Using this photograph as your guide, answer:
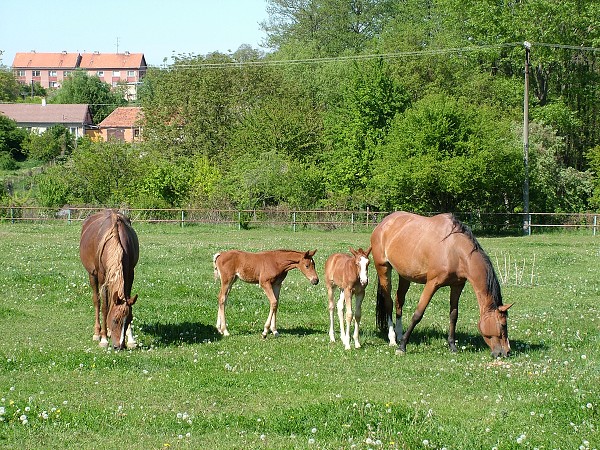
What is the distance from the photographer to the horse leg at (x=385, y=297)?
14.7 metres

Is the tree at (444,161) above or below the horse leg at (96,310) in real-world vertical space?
above

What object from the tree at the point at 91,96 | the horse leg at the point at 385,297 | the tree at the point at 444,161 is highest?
the tree at the point at 91,96

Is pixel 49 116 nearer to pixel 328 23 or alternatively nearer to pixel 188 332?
pixel 328 23

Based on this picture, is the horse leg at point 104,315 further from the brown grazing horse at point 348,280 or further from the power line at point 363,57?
the power line at point 363,57

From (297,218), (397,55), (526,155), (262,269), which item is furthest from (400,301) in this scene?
(397,55)

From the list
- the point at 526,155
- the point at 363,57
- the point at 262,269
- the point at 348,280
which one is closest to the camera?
the point at 348,280

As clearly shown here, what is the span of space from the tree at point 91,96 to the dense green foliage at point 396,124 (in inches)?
2015

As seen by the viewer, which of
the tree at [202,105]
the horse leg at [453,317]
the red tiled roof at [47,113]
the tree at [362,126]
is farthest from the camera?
the red tiled roof at [47,113]

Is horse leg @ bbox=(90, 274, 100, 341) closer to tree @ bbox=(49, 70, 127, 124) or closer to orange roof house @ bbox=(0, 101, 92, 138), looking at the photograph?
orange roof house @ bbox=(0, 101, 92, 138)

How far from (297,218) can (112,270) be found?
33.3 m

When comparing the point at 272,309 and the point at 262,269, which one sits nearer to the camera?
the point at 272,309

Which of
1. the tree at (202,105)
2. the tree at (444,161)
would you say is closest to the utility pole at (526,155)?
the tree at (444,161)

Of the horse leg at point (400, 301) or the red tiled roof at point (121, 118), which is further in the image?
the red tiled roof at point (121, 118)

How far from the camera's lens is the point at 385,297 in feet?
48.5
